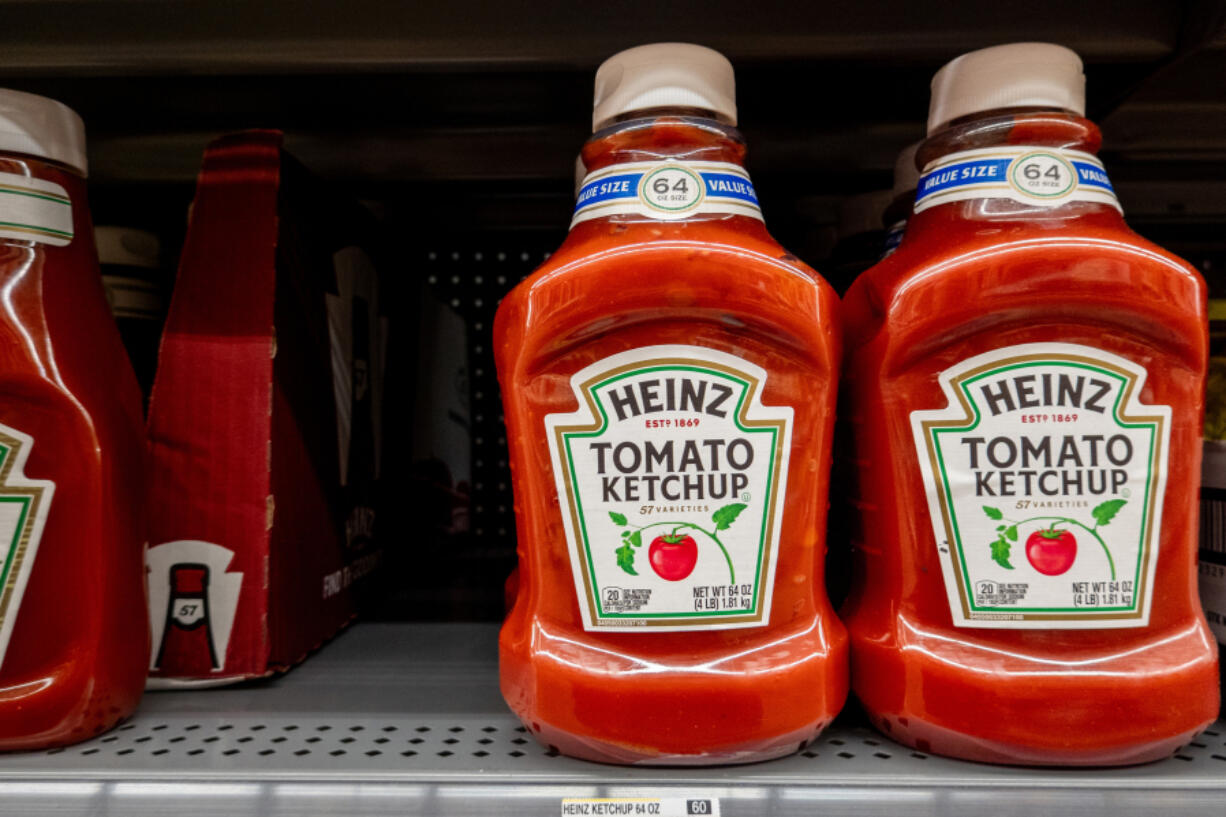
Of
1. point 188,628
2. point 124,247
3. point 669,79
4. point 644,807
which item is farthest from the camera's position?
point 124,247

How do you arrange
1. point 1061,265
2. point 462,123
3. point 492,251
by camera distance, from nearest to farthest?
point 1061,265
point 462,123
point 492,251

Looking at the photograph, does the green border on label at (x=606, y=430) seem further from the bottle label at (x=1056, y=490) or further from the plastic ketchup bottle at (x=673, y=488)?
the bottle label at (x=1056, y=490)

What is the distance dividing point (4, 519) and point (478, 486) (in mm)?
677

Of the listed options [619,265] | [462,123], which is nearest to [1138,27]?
[619,265]

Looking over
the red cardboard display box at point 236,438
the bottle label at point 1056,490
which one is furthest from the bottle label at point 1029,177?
the red cardboard display box at point 236,438

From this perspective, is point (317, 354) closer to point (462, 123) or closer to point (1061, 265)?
point (462, 123)

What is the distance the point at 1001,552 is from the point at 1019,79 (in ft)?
1.22

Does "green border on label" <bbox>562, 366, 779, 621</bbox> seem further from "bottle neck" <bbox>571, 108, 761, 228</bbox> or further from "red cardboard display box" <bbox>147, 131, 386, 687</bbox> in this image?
"red cardboard display box" <bbox>147, 131, 386, 687</bbox>

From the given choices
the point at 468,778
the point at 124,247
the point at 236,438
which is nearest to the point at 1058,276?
the point at 468,778

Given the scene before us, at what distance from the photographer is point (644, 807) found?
57 cm

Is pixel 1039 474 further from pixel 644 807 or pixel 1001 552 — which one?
pixel 644 807

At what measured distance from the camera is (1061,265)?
2.03 feet

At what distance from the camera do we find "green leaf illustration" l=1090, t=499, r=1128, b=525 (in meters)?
0.63

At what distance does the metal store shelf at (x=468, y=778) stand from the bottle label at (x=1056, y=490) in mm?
116
